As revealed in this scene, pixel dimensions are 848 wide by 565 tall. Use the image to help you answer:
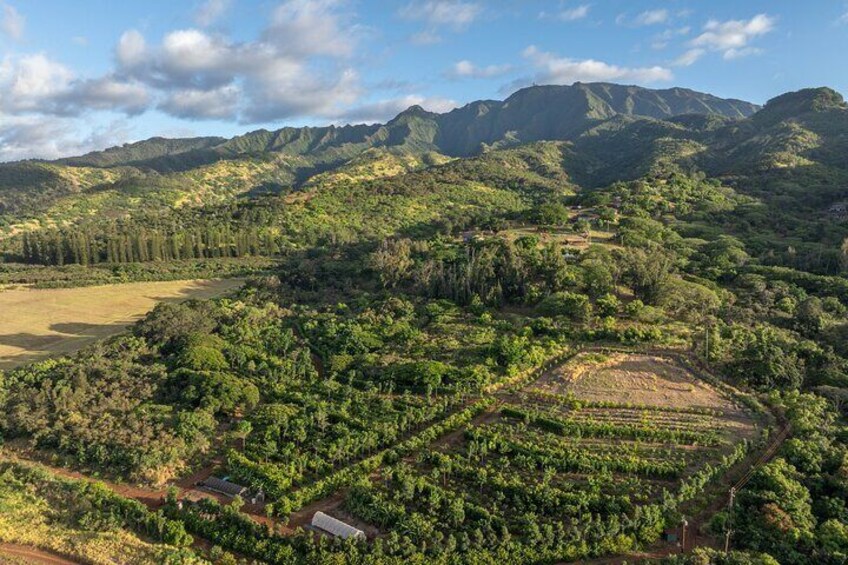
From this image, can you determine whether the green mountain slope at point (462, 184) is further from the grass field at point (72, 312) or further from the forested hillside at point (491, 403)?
the forested hillside at point (491, 403)

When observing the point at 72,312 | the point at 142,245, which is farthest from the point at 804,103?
the point at 72,312

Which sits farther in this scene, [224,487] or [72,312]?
[72,312]

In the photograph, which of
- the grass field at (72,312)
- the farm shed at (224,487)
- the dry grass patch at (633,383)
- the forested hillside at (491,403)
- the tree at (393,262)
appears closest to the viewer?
the forested hillside at (491,403)

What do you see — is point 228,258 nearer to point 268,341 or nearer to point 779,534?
point 268,341

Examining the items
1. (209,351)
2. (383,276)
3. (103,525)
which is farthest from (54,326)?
(103,525)

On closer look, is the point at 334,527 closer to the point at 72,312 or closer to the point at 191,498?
the point at 191,498

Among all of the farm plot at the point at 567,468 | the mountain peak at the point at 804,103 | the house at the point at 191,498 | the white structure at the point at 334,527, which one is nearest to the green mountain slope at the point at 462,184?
the mountain peak at the point at 804,103
